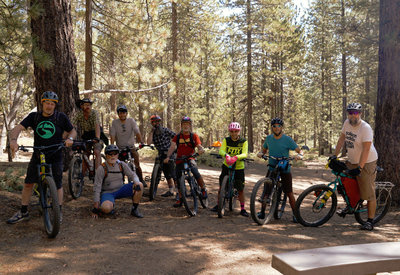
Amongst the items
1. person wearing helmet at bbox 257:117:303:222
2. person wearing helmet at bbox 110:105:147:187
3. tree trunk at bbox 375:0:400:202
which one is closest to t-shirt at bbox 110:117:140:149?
person wearing helmet at bbox 110:105:147:187

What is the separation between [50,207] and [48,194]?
249 millimetres

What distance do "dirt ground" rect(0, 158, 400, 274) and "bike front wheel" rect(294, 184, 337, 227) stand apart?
0.20 meters

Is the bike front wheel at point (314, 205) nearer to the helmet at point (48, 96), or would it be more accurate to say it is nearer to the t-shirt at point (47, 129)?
the t-shirt at point (47, 129)

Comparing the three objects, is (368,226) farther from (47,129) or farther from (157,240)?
(47,129)

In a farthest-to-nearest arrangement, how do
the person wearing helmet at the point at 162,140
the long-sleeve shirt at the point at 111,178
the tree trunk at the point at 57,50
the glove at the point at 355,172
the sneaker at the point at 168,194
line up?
the sneaker at the point at 168,194
the person wearing helmet at the point at 162,140
the tree trunk at the point at 57,50
the long-sleeve shirt at the point at 111,178
the glove at the point at 355,172

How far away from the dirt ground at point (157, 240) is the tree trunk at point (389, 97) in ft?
4.30

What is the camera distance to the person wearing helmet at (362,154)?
555 centimetres

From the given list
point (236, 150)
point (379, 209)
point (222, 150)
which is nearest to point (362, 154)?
point (379, 209)

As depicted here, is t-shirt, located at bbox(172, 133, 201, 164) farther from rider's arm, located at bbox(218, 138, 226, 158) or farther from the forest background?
the forest background

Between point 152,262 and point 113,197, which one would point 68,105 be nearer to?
point 113,197

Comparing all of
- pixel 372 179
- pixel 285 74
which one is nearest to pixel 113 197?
pixel 372 179

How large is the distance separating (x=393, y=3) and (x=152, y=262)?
8240 millimetres

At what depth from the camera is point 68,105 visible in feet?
24.1

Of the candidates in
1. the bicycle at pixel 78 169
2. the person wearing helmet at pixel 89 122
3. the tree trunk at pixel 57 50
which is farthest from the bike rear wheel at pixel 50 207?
the tree trunk at pixel 57 50
